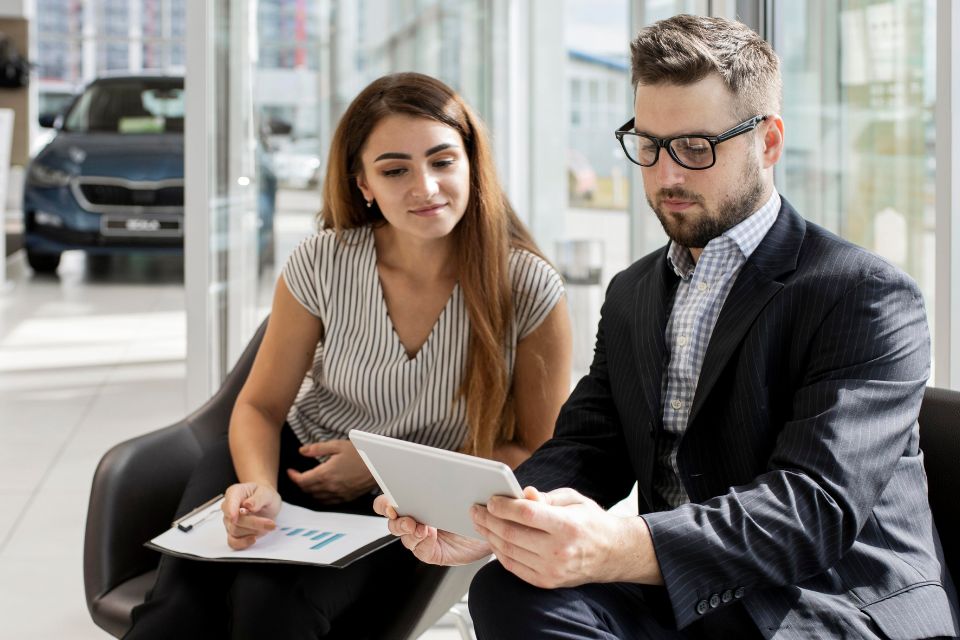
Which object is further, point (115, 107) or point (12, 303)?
point (115, 107)

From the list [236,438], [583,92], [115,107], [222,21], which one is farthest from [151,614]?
[115,107]

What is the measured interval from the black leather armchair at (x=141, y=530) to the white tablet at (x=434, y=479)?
1.26ft

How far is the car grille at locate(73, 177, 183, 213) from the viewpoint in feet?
25.1

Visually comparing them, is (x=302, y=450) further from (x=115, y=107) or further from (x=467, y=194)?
(x=115, y=107)

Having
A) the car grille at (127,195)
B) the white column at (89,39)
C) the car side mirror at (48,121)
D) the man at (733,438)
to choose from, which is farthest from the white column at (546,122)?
the white column at (89,39)

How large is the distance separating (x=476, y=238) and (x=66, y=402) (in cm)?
341

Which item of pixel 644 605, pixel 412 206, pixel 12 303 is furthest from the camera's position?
pixel 12 303

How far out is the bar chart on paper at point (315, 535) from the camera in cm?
181

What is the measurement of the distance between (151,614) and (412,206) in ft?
2.66

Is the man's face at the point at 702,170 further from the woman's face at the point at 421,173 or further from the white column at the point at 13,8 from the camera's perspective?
the white column at the point at 13,8

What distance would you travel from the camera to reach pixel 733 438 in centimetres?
145

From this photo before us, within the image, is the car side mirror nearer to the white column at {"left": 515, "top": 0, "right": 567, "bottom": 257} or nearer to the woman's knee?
the white column at {"left": 515, "top": 0, "right": 567, "bottom": 257}

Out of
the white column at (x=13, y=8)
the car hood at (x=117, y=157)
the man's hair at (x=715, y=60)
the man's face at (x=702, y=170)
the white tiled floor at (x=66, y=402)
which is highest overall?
the white column at (x=13, y=8)

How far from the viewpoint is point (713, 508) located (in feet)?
4.36
